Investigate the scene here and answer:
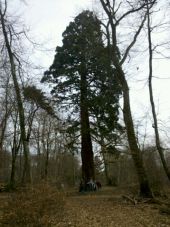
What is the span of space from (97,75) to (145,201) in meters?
11.7

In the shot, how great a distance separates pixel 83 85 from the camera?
25.0 metres

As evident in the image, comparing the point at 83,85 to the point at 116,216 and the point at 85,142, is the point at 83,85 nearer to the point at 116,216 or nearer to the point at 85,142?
the point at 85,142

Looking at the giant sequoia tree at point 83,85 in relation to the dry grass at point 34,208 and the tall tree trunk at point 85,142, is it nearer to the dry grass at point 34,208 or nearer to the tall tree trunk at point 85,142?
the tall tree trunk at point 85,142

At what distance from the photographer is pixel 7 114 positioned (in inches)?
1249

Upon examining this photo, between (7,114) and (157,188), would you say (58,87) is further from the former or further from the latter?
(157,188)

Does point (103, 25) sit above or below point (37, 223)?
above

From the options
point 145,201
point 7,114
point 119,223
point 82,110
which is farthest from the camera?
point 7,114

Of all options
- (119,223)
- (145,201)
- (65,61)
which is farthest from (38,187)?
(65,61)

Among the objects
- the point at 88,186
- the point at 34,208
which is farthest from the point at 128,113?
the point at 34,208

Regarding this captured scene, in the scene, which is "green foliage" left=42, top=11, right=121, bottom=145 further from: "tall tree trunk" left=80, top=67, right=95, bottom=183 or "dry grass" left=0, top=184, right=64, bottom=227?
"dry grass" left=0, top=184, right=64, bottom=227

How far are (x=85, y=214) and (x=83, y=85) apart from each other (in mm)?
13666

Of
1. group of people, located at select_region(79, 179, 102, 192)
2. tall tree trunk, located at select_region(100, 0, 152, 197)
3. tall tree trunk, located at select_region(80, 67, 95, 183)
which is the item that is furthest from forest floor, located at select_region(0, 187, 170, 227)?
tall tree trunk, located at select_region(80, 67, 95, 183)

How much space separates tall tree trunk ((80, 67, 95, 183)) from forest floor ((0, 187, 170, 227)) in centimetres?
694

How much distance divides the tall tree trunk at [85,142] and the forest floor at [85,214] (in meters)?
6.94
